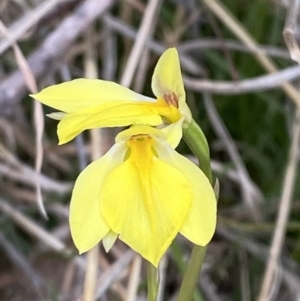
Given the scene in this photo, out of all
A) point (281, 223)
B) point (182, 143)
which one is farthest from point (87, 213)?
point (182, 143)

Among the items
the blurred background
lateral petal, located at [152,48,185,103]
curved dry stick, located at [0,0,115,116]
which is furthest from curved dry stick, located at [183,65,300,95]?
lateral petal, located at [152,48,185,103]

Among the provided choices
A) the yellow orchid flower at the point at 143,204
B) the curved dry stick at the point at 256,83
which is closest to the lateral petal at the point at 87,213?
the yellow orchid flower at the point at 143,204

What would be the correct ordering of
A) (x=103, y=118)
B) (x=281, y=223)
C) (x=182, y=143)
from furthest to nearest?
1. (x=182, y=143)
2. (x=281, y=223)
3. (x=103, y=118)

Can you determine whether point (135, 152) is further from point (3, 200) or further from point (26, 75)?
point (3, 200)

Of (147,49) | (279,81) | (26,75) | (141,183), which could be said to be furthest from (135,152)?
(147,49)

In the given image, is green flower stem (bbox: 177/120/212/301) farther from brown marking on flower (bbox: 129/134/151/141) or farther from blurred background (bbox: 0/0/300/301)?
blurred background (bbox: 0/0/300/301)

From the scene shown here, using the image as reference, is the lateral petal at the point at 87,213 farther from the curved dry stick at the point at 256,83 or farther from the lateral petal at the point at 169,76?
the curved dry stick at the point at 256,83

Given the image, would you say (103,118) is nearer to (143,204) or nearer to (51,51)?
(143,204)
